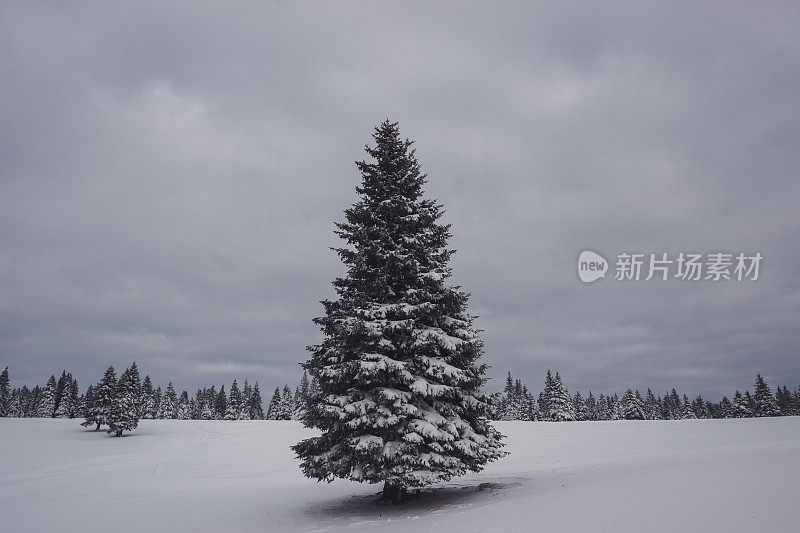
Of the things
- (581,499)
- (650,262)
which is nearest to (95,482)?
(581,499)

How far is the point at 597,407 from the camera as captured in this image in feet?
429

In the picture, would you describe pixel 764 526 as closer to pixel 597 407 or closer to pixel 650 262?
pixel 650 262

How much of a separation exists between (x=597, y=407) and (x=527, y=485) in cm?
12905

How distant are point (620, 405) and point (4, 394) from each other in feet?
551

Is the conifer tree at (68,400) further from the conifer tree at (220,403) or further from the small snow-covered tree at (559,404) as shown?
the small snow-covered tree at (559,404)

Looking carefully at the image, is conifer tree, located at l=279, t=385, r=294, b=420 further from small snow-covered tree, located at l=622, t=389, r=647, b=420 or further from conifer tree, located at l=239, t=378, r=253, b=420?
small snow-covered tree, located at l=622, t=389, r=647, b=420

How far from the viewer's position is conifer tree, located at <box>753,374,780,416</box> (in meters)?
79.6

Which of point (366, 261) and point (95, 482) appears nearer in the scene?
point (366, 261)

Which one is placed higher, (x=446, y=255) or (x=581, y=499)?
(x=446, y=255)

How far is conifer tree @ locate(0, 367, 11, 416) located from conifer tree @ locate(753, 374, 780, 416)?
180 meters

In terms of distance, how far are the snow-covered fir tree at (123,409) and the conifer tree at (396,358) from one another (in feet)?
200

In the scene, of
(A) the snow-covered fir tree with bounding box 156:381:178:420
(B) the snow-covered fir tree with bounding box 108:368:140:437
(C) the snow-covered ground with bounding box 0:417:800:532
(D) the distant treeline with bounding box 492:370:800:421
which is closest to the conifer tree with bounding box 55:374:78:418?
(A) the snow-covered fir tree with bounding box 156:381:178:420

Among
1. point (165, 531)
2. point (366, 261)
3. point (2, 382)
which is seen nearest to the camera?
point (165, 531)

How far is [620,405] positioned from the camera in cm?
11919
